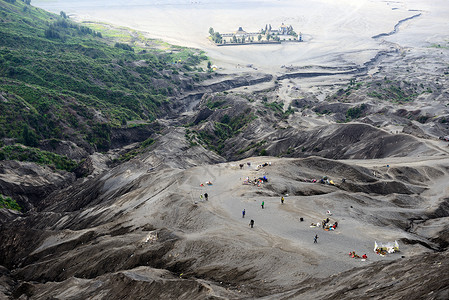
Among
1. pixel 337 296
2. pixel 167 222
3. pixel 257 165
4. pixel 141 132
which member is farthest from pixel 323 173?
pixel 141 132

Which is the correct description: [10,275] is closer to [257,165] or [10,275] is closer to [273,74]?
[257,165]

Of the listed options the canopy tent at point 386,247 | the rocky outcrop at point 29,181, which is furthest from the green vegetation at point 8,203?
the canopy tent at point 386,247

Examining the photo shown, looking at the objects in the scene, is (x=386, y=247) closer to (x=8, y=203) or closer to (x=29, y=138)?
(x=8, y=203)

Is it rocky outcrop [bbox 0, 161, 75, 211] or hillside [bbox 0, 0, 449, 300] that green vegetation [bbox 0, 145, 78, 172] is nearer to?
hillside [bbox 0, 0, 449, 300]

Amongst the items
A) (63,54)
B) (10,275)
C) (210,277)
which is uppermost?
(63,54)

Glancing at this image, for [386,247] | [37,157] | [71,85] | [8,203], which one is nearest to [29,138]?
[37,157]
